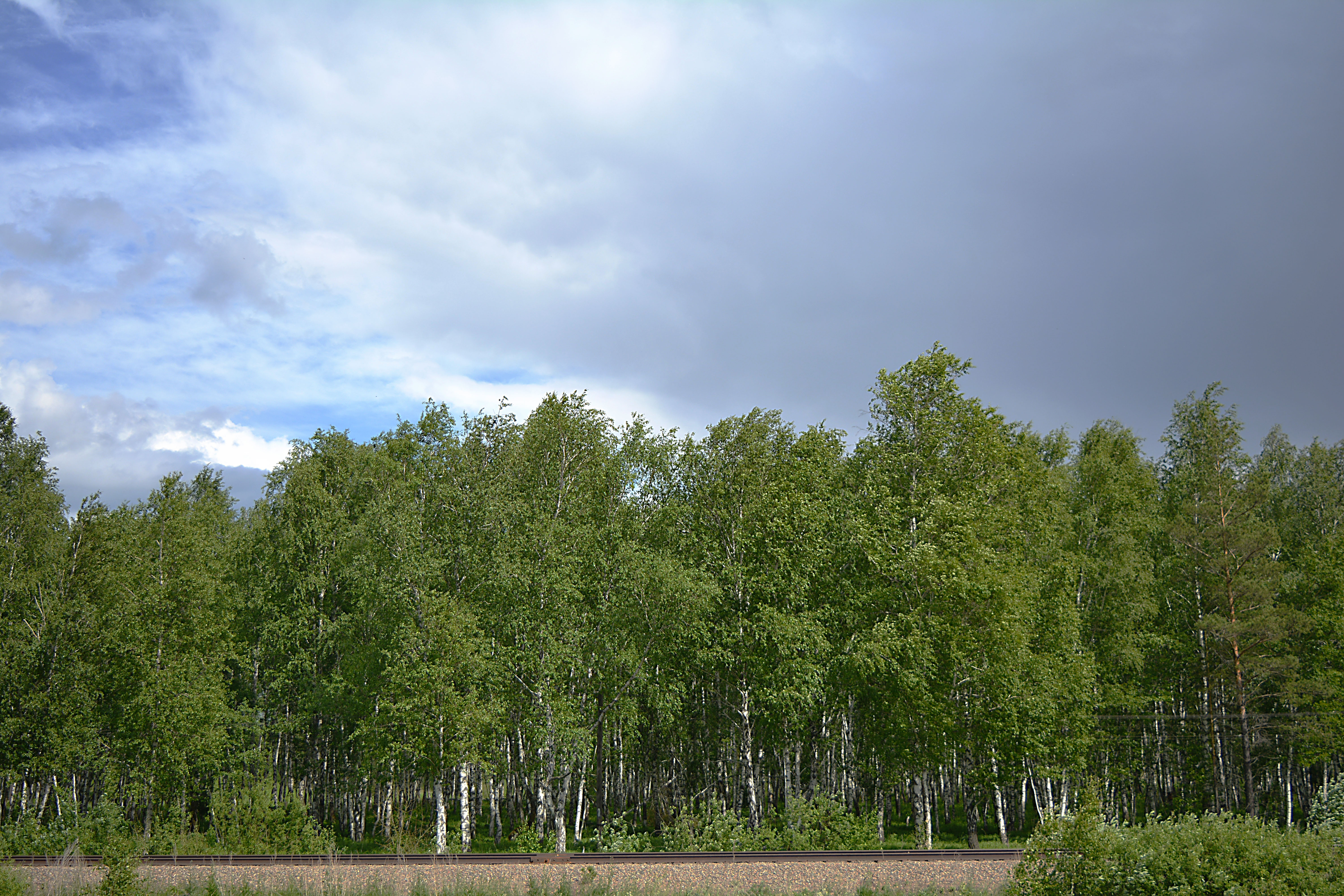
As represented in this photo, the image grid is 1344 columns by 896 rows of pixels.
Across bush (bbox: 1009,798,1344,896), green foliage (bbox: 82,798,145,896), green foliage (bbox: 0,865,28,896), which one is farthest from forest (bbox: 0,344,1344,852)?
bush (bbox: 1009,798,1344,896)

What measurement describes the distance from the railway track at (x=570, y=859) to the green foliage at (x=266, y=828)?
3195 millimetres

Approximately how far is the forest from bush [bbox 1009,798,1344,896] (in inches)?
423

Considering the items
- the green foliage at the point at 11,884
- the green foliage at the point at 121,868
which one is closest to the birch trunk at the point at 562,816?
the green foliage at the point at 121,868

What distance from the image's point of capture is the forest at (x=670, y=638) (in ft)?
87.6

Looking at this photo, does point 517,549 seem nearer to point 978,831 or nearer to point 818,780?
point 818,780

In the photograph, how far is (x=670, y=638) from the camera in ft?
92.6

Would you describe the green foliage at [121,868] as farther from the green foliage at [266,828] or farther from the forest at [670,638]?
the forest at [670,638]

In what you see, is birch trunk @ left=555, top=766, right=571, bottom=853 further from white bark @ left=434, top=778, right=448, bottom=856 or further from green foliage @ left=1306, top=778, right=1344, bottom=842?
green foliage @ left=1306, top=778, right=1344, bottom=842

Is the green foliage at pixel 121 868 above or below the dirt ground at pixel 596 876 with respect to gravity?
above

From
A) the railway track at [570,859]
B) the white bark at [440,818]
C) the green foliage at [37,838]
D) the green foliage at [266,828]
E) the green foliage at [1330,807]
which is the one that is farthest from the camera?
the white bark at [440,818]

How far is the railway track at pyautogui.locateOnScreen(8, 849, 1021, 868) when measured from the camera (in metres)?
19.1

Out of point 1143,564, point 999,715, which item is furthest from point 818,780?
point 1143,564

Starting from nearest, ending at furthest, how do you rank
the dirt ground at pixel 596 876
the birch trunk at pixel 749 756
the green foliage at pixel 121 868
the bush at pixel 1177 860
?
1. the bush at pixel 1177 860
2. the green foliage at pixel 121 868
3. the dirt ground at pixel 596 876
4. the birch trunk at pixel 749 756

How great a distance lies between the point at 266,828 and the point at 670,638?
13208 millimetres
